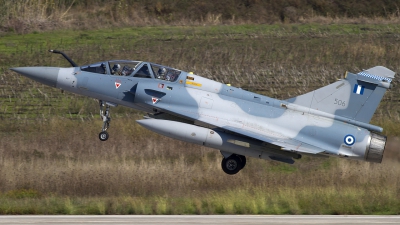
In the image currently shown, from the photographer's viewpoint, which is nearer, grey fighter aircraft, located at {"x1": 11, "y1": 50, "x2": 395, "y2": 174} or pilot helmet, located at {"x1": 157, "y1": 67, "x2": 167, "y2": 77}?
grey fighter aircraft, located at {"x1": 11, "y1": 50, "x2": 395, "y2": 174}

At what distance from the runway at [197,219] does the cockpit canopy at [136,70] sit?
12.4 ft

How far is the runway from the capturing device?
1753 cm

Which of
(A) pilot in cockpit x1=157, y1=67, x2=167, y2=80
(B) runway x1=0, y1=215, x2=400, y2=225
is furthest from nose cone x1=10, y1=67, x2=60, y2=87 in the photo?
(B) runway x1=0, y1=215, x2=400, y2=225

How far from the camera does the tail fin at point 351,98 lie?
20484 millimetres

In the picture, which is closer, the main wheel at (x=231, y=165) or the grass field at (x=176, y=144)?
the main wheel at (x=231, y=165)

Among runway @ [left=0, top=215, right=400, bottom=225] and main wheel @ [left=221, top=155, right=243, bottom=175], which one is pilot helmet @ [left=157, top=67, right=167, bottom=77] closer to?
main wheel @ [left=221, top=155, right=243, bottom=175]

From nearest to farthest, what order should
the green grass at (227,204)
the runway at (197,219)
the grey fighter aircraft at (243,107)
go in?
the runway at (197,219) → the green grass at (227,204) → the grey fighter aircraft at (243,107)

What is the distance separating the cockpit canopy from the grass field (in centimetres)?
335

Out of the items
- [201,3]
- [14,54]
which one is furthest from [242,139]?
[201,3]

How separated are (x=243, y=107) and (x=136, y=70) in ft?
9.76

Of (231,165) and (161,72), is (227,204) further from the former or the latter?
(161,72)

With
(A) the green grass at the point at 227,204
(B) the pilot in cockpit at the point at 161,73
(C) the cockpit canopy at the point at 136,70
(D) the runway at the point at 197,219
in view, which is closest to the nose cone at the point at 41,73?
(C) the cockpit canopy at the point at 136,70

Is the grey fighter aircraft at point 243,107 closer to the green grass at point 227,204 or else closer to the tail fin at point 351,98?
the tail fin at point 351,98

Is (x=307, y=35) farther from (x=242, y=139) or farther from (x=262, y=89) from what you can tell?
(x=242, y=139)
